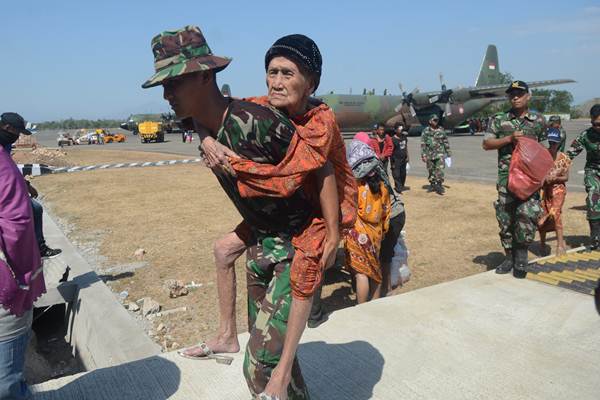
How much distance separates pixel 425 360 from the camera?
314 cm

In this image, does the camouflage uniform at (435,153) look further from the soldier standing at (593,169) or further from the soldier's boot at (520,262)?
the soldier's boot at (520,262)

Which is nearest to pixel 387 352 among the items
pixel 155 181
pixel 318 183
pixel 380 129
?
pixel 318 183

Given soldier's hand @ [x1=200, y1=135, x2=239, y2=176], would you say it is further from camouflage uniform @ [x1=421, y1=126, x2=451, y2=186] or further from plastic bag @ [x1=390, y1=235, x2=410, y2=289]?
camouflage uniform @ [x1=421, y1=126, x2=451, y2=186]

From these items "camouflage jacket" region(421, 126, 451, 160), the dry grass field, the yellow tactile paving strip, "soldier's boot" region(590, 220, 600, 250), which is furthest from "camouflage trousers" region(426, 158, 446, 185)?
the yellow tactile paving strip

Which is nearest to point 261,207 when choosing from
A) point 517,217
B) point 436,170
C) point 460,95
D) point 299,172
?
point 299,172

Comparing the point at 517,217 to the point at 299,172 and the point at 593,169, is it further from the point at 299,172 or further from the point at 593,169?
the point at 299,172

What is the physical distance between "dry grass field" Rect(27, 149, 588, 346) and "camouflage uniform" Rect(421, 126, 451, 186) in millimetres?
454

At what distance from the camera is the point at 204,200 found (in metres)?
11.7

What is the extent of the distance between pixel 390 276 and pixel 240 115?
143 inches

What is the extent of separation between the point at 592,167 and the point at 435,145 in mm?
5665

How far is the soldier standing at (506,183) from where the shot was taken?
473 cm

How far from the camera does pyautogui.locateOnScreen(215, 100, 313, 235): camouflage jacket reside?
178cm

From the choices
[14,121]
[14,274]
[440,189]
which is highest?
[14,121]

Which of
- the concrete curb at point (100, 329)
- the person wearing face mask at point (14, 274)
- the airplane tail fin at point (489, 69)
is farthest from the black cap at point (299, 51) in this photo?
the airplane tail fin at point (489, 69)
